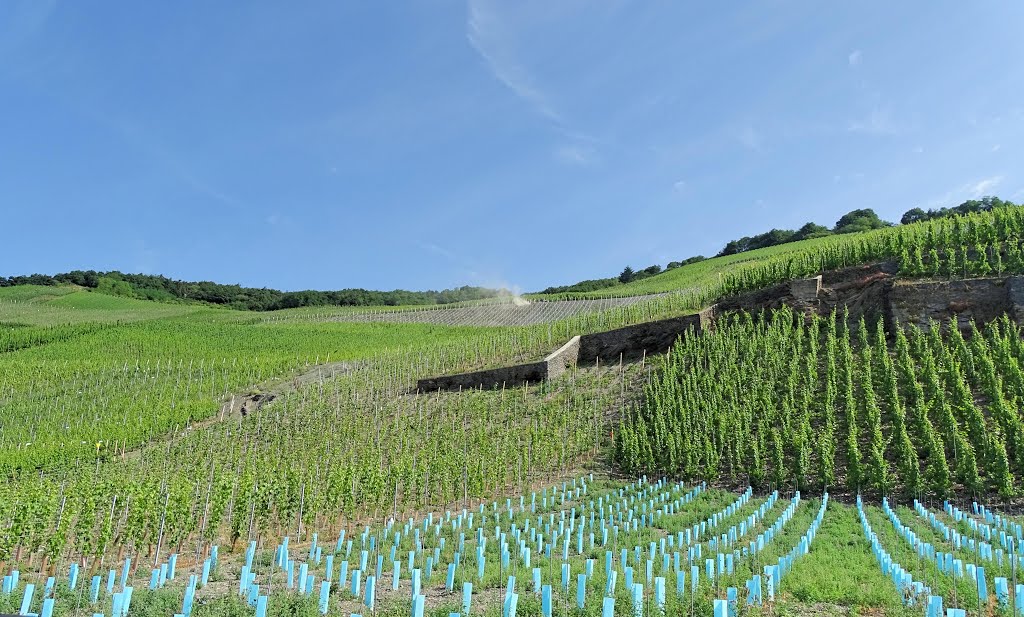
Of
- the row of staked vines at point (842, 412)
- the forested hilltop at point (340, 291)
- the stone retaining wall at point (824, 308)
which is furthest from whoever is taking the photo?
the forested hilltop at point (340, 291)

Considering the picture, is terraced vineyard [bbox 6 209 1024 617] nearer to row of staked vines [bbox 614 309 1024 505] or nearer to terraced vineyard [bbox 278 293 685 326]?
row of staked vines [bbox 614 309 1024 505]

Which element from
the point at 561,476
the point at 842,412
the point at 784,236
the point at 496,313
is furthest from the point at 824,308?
the point at 784,236

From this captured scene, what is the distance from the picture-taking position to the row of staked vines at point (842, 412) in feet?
48.7

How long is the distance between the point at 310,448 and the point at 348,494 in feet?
22.0

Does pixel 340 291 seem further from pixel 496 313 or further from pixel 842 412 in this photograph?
pixel 842 412

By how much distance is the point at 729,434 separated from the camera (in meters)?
18.4

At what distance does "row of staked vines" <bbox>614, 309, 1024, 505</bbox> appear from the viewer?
48.7 feet

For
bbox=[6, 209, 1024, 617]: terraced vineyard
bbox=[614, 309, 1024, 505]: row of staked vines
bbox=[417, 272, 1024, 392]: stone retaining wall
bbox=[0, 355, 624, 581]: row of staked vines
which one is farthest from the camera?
bbox=[417, 272, 1024, 392]: stone retaining wall

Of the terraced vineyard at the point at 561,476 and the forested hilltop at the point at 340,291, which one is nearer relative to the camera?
the terraced vineyard at the point at 561,476

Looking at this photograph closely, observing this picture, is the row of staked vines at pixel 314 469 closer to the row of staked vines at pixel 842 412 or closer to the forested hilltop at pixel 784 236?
the row of staked vines at pixel 842 412

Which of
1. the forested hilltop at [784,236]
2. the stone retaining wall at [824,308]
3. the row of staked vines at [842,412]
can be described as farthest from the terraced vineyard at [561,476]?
the forested hilltop at [784,236]

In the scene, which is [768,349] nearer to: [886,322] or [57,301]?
[886,322]

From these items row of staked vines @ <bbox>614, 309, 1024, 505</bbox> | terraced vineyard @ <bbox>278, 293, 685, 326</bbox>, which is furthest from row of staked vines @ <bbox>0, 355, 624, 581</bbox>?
terraced vineyard @ <bbox>278, 293, 685, 326</bbox>

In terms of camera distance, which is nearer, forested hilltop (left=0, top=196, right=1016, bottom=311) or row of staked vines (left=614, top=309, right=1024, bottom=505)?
row of staked vines (left=614, top=309, right=1024, bottom=505)
